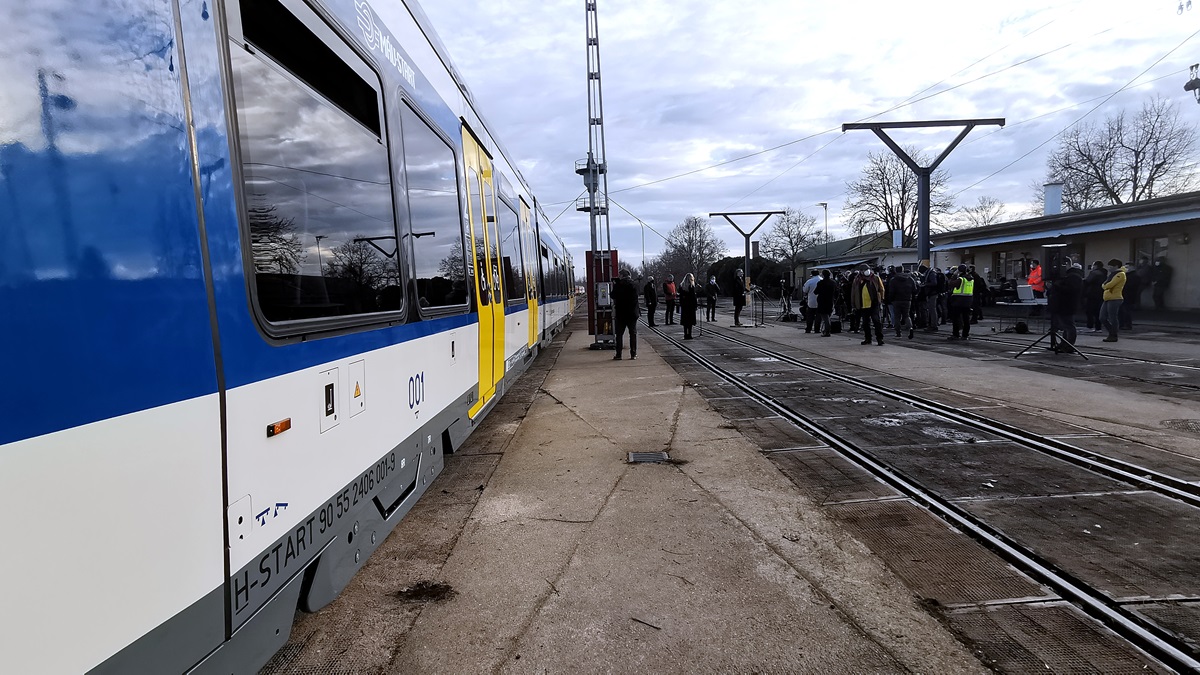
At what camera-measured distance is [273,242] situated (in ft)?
8.03

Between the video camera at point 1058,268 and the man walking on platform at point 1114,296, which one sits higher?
the video camera at point 1058,268

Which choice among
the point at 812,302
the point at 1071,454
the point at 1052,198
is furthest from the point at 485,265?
the point at 1052,198

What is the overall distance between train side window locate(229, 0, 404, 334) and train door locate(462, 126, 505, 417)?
2.43 metres

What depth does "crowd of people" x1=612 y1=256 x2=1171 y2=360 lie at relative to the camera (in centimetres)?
1277

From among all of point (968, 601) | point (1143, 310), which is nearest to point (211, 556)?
point (968, 601)

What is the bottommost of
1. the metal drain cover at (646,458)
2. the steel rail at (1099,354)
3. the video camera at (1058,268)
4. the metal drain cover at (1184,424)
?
the steel rail at (1099,354)

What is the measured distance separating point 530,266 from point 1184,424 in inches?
371

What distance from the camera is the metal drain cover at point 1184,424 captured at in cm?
676

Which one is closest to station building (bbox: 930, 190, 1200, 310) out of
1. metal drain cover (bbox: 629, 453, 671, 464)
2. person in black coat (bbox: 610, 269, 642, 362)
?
person in black coat (bbox: 610, 269, 642, 362)

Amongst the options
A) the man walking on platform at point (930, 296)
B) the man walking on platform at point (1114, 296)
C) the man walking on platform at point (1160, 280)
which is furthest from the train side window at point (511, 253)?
the man walking on platform at point (1160, 280)

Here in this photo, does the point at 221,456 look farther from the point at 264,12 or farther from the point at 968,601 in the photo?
the point at 968,601

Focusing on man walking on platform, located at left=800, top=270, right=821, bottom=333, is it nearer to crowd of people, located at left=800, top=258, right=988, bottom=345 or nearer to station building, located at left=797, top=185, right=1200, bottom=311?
crowd of people, located at left=800, top=258, right=988, bottom=345

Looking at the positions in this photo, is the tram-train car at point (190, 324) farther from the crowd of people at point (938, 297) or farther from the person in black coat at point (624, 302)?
the crowd of people at point (938, 297)

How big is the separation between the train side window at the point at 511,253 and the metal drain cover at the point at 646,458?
2643 millimetres
